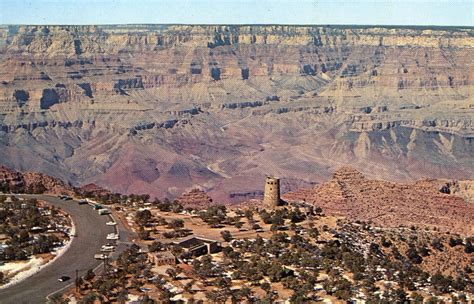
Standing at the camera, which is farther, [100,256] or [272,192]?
[272,192]

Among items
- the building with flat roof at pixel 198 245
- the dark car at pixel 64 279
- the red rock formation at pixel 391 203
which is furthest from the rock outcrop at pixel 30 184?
the dark car at pixel 64 279

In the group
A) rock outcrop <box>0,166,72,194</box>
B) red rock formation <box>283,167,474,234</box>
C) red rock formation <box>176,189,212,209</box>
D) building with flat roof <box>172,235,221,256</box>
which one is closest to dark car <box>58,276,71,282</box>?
building with flat roof <box>172,235,221,256</box>

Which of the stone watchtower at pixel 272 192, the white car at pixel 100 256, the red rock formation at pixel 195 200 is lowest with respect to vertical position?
the red rock formation at pixel 195 200

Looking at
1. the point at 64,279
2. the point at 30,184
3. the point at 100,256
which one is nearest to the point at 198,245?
the point at 100,256

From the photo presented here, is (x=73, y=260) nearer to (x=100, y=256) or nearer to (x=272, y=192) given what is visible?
(x=100, y=256)

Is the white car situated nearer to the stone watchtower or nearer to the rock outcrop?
the stone watchtower

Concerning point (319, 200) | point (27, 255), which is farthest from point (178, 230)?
point (319, 200)

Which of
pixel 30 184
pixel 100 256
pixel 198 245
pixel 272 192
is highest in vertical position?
pixel 30 184

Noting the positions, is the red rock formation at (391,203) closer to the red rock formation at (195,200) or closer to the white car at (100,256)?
the red rock formation at (195,200)
